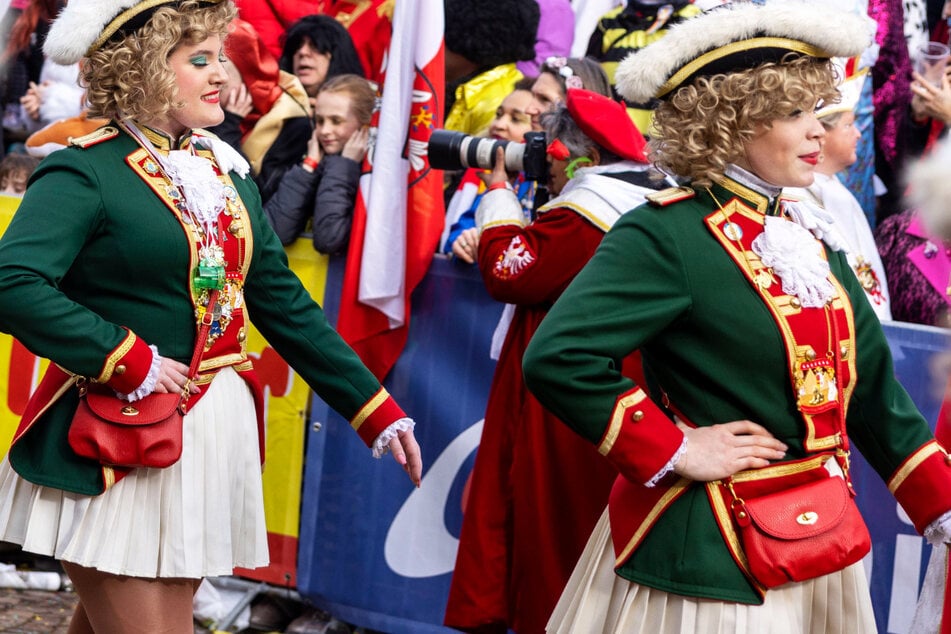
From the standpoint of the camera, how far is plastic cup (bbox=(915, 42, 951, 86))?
5090 mm

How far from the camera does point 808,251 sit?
2.66 metres

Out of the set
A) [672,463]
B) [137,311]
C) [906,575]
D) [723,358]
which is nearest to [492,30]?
[906,575]

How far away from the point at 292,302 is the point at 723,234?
1151mm

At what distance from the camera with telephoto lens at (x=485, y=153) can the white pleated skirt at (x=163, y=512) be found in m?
1.50

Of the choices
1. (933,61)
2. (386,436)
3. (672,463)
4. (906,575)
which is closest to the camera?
(672,463)

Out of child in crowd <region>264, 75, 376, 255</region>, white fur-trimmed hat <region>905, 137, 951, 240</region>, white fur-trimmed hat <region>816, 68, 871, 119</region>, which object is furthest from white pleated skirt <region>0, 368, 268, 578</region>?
white fur-trimmed hat <region>816, 68, 871, 119</region>

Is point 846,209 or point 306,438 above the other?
point 846,209

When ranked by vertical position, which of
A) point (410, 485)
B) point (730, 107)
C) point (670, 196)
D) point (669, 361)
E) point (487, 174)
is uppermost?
point (730, 107)

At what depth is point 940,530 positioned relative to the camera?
271 cm

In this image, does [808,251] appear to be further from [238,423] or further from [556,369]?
[238,423]

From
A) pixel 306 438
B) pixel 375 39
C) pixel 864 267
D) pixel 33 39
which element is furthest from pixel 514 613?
pixel 33 39

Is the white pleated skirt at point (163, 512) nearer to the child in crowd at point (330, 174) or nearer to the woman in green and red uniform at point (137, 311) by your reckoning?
the woman in green and red uniform at point (137, 311)

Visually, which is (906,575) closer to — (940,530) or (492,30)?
(940,530)

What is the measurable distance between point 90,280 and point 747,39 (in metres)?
1.48
